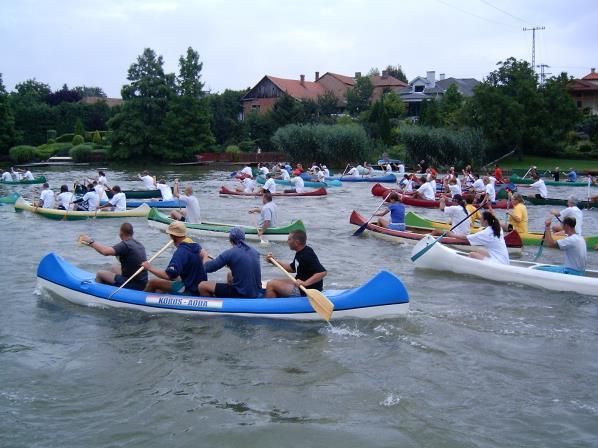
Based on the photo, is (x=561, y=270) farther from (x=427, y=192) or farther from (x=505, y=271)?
(x=427, y=192)

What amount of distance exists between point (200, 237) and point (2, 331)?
733cm

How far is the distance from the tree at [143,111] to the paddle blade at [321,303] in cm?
4979

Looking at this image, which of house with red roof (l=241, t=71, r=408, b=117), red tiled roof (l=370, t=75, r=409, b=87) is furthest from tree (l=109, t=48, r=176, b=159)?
red tiled roof (l=370, t=75, r=409, b=87)

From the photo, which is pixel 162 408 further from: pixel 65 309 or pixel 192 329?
pixel 65 309

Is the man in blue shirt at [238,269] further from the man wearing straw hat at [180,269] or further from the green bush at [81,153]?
the green bush at [81,153]

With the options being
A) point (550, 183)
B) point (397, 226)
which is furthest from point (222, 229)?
point (550, 183)

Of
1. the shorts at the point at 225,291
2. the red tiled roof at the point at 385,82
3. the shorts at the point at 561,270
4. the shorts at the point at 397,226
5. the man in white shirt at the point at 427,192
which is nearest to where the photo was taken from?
the shorts at the point at 225,291

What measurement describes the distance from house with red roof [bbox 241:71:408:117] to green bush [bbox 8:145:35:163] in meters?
23.4

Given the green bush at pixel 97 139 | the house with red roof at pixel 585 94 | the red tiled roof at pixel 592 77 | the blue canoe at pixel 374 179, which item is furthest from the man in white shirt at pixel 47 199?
the red tiled roof at pixel 592 77

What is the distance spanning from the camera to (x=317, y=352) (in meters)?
8.24

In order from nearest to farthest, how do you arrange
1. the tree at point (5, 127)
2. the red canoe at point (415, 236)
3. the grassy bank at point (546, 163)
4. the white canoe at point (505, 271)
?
1. the white canoe at point (505, 271)
2. the red canoe at point (415, 236)
3. the grassy bank at point (546, 163)
4. the tree at point (5, 127)

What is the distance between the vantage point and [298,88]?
74938mm

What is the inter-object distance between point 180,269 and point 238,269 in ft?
2.67

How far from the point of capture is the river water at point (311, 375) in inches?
247
